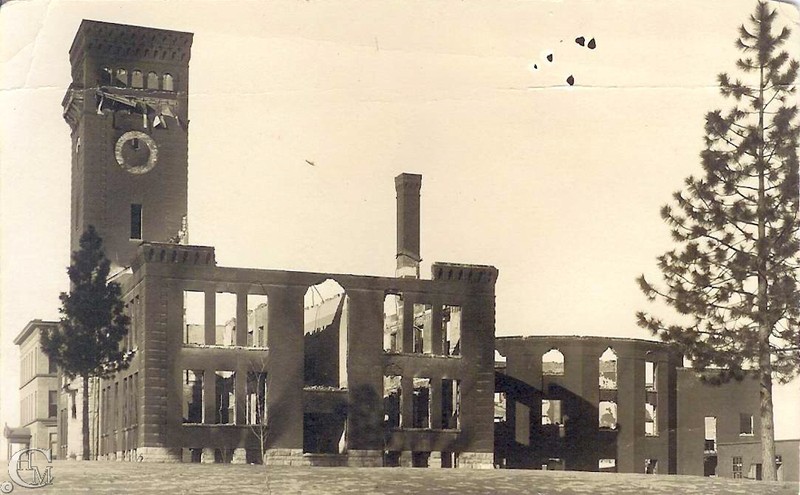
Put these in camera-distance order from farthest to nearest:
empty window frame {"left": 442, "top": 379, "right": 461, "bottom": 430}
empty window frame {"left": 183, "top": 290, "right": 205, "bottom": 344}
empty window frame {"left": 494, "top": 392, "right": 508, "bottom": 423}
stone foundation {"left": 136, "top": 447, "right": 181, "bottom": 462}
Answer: empty window frame {"left": 494, "top": 392, "right": 508, "bottom": 423}, empty window frame {"left": 442, "top": 379, "right": 461, "bottom": 430}, empty window frame {"left": 183, "top": 290, "right": 205, "bottom": 344}, stone foundation {"left": 136, "top": 447, "right": 181, "bottom": 462}

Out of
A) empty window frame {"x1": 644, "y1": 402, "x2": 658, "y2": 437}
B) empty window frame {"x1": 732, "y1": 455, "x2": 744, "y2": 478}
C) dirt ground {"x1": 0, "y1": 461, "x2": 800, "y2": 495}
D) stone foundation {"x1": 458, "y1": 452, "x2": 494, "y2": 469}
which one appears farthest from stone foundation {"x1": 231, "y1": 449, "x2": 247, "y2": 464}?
empty window frame {"x1": 732, "y1": 455, "x2": 744, "y2": 478}

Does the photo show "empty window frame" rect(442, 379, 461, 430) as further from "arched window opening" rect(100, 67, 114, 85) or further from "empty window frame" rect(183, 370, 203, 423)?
"arched window opening" rect(100, 67, 114, 85)

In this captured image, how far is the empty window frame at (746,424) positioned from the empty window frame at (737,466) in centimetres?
133

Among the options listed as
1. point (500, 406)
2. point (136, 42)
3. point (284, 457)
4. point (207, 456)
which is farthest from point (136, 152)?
point (500, 406)

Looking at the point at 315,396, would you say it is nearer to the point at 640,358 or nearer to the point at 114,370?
the point at 114,370

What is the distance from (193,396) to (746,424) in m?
24.3

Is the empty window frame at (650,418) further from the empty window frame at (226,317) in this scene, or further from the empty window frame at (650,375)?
the empty window frame at (226,317)

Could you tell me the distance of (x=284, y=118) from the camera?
31.7 metres

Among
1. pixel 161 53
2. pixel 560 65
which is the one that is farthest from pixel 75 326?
pixel 560 65

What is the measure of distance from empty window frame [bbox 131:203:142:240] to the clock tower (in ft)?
0.12

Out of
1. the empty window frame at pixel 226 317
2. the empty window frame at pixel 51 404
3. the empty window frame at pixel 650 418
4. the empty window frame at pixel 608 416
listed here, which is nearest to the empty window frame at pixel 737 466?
the empty window frame at pixel 650 418

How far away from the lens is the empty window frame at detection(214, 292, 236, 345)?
4834cm

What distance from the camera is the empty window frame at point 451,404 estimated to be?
1975 inches

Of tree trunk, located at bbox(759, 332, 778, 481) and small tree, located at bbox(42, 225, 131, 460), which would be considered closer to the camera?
tree trunk, located at bbox(759, 332, 778, 481)
